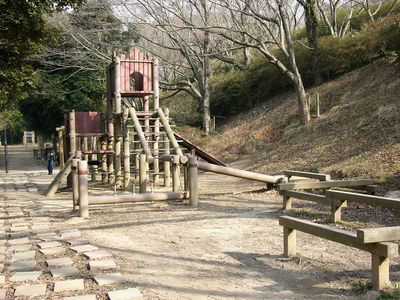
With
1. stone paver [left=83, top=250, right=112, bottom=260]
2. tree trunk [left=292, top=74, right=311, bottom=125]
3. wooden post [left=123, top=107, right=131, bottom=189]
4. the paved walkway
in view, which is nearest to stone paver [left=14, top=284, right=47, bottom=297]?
the paved walkway

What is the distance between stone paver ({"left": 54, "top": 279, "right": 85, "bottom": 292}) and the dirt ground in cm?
46

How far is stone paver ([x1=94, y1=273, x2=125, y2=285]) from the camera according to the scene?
4.25 meters

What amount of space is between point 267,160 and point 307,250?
33.5 feet

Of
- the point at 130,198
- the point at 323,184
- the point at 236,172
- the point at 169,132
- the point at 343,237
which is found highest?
the point at 169,132

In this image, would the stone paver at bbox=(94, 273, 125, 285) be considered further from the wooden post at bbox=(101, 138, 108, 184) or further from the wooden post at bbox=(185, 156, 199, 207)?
the wooden post at bbox=(101, 138, 108, 184)

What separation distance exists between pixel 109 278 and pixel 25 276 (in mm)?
866

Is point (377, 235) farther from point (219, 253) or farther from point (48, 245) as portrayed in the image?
point (48, 245)

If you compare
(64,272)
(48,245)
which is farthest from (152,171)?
(64,272)

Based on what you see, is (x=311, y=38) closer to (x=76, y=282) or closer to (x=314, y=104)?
(x=314, y=104)

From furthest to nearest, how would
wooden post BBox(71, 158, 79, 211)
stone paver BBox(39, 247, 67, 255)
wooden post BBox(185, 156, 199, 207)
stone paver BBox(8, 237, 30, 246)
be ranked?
wooden post BBox(185, 156, 199, 207) < wooden post BBox(71, 158, 79, 211) < stone paver BBox(8, 237, 30, 246) < stone paver BBox(39, 247, 67, 255)

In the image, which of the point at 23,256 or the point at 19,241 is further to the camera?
the point at 19,241

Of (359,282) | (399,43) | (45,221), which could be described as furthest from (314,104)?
(359,282)

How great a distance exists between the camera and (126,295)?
12.7ft

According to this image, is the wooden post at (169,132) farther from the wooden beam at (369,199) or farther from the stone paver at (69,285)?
the stone paver at (69,285)
